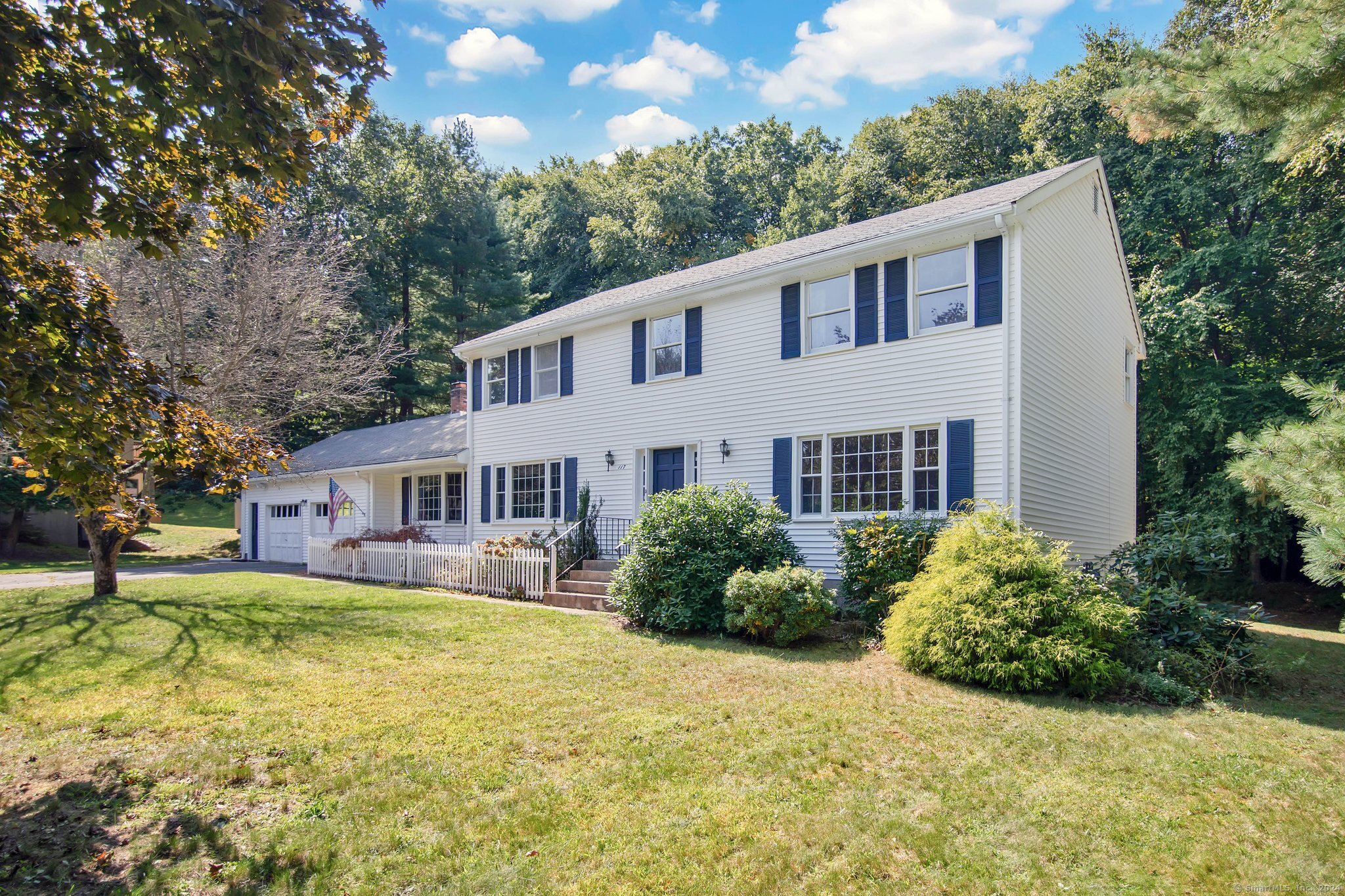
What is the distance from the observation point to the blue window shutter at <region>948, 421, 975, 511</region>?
33.8 feet

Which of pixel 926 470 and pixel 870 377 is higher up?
pixel 870 377

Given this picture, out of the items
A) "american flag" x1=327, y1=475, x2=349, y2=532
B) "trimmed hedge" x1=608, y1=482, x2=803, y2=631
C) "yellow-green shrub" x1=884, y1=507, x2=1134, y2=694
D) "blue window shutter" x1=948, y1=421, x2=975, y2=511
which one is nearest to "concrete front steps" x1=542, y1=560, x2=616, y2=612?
"trimmed hedge" x1=608, y1=482, x2=803, y2=631

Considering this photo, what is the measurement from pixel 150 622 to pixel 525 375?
8.96m

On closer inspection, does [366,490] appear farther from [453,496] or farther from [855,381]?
[855,381]

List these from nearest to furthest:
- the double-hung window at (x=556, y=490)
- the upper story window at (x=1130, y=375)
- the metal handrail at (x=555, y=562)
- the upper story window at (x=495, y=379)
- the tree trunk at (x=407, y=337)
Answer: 1. the metal handrail at (x=555, y=562)
2. the double-hung window at (x=556, y=490)
3. the upper story window at (x=1130, y=375)
4. the upper story window at (x=495, y=379)
5. the tree trunk at (x=407, y=337)

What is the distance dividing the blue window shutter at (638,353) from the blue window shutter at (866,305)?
4458 mm

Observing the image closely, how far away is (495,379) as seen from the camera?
17953 millimetres

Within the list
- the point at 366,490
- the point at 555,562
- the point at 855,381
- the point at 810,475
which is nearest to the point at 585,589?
the point at 555,562

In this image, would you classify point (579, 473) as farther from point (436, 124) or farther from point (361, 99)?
point (436, 124)

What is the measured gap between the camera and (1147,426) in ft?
64.6

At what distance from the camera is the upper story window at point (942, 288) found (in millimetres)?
10766

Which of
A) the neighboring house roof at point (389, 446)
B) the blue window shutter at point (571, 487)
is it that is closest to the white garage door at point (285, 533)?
the neighboring house roof at point (389, 446)

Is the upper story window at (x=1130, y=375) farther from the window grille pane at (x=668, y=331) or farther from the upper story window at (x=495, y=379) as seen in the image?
the upper story window at (x=495, y=379)

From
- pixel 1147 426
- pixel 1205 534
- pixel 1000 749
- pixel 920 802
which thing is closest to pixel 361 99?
pixel 920 802
